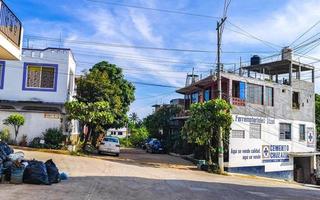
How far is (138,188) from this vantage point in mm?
14000

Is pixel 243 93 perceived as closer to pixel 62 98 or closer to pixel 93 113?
pixel 93 113

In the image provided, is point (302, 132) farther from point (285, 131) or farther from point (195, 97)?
point (195, 97)

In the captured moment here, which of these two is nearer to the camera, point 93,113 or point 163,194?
point 163,194

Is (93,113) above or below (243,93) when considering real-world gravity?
below

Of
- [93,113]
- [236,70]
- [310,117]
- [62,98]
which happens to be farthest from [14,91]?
[310,117]

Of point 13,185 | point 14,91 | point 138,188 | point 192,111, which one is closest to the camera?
point 13,185

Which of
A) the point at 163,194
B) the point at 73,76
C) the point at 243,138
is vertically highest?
the point at 73,76

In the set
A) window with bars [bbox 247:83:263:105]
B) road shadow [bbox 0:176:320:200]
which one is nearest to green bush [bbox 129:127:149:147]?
window with bars [bbox 247:83:263:105]

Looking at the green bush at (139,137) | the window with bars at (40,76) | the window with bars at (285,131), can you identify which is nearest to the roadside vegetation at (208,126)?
the window with bars at (285,131)

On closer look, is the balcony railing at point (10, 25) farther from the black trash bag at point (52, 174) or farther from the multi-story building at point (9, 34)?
the black trash bag at point (52, 174)

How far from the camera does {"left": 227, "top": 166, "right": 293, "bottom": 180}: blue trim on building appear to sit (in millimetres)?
29916

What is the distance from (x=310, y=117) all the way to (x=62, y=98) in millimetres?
23075

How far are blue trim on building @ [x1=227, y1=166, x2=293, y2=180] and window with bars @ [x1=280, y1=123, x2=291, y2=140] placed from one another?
3.03m

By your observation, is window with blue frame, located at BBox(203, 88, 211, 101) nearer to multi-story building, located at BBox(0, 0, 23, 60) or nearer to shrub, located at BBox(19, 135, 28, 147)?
shrub, located at BBox(19, 135, 28, 147)
